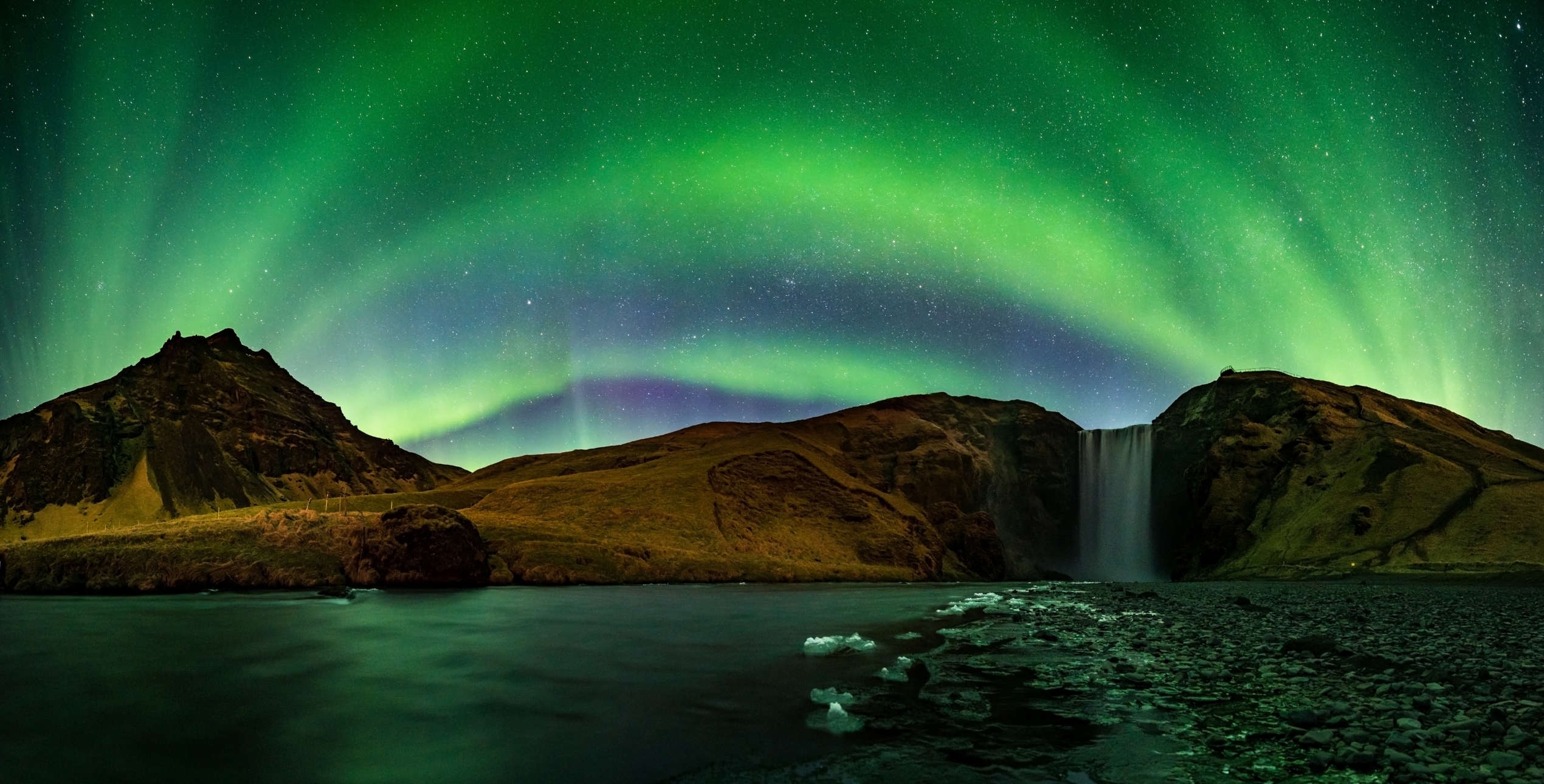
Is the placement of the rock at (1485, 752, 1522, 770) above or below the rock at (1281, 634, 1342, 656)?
above

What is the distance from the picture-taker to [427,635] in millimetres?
29500

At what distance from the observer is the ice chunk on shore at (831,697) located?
1366 centimetres

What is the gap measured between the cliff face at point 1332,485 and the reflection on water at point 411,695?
98.6 meters

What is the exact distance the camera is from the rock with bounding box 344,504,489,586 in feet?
240

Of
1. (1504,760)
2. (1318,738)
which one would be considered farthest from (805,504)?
(1504,760)

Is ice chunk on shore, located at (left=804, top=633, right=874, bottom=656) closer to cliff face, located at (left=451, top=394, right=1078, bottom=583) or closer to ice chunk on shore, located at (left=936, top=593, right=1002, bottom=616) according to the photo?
ice chunk on shore, located at (left=936, top=593, right=1002, bottom=616)

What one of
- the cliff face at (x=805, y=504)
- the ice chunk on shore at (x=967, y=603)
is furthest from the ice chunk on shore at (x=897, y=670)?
the cliff face at (x=805, y=504)

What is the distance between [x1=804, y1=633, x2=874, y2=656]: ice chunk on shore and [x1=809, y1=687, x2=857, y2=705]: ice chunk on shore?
296 inches

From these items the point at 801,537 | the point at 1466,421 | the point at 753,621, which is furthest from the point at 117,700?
the point at 1466,421

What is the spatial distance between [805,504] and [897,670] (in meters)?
114

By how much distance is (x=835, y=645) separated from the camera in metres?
22.5

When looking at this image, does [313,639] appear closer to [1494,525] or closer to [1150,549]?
[1494,525]

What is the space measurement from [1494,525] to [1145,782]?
123m

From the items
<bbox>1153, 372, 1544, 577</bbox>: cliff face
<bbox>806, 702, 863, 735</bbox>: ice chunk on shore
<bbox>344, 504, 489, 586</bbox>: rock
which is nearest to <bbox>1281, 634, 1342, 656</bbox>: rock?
<bbox>806, 702, 863, 735</bbox>: ice chunk on shore
